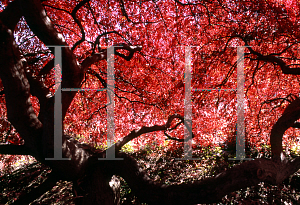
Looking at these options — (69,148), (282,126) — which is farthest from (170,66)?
(69,148)

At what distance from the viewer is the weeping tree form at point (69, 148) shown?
2.42 meters

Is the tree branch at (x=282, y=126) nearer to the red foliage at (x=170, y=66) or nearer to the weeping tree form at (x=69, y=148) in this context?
the weeping tree form at (x=69, y=148)

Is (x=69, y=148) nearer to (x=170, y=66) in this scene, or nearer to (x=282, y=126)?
(x=282, y=126)

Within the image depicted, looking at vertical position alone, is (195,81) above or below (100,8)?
below

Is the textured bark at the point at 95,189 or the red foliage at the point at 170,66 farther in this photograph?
the red foliage at the point at 170,66

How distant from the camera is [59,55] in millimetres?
2781

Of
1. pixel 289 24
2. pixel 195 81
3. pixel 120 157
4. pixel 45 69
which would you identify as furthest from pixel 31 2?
pixel 289 24

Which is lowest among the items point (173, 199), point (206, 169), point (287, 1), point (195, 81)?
point (206, 169)

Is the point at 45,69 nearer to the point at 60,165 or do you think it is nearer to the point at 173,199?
the point at 60,165

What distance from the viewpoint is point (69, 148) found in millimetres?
3006

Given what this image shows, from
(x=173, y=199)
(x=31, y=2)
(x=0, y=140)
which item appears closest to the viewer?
(x=31, y=2)

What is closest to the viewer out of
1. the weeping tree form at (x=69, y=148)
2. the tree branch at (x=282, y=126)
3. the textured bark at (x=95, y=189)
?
the weeping tree form at (x=69, y=148)

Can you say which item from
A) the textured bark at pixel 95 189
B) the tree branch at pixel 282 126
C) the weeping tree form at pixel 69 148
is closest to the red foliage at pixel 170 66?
the tree branch at pixel 282 126

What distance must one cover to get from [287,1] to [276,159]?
11.0 ft
